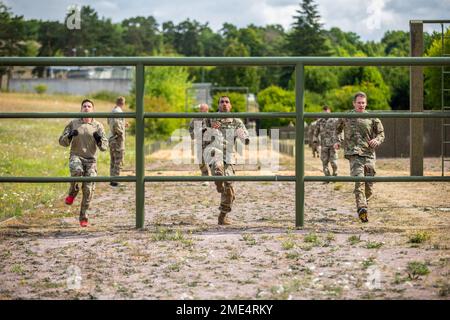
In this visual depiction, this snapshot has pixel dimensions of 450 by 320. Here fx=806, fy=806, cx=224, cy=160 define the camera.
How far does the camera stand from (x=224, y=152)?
8.84m

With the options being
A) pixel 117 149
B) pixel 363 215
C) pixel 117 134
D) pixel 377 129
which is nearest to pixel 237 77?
pixel 117 134

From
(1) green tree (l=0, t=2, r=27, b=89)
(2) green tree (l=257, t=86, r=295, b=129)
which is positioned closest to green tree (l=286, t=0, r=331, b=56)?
(2) green tree (l=257, t=86, r=295, b=129)

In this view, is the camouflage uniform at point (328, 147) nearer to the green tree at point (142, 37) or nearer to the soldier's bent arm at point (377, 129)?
the soldier's bent arm at point (377, 129)

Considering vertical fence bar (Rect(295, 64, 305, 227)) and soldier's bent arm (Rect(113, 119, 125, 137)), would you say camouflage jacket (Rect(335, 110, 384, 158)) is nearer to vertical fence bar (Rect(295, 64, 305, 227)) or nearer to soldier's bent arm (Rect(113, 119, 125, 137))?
vertical fence bar (Rect(295, 64, 305, 227))

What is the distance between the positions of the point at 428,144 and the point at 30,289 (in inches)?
918

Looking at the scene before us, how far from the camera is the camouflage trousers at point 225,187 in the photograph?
8.60 metres

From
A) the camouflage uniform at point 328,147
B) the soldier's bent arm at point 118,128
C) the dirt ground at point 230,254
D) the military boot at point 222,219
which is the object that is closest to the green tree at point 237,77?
the camouflage uniform at point 328,147

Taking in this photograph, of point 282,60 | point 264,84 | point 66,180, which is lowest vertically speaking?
point 66,180

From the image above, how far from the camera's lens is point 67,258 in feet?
21.7

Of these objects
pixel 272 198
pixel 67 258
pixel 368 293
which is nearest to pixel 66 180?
pixel 67 258

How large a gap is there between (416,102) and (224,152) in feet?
25.0

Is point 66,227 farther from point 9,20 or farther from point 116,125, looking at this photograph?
point 9,20

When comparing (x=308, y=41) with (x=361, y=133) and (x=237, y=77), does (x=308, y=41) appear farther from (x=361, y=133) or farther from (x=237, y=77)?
(x=361, y=133)

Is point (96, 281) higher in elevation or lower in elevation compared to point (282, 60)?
lower
